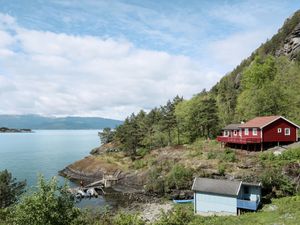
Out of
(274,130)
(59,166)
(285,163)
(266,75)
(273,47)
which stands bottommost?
(59,166)

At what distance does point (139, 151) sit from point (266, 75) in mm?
37118

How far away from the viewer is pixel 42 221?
Result: 648 inches

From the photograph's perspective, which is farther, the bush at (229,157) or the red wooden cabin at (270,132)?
the red wooden cabin at (270,132)

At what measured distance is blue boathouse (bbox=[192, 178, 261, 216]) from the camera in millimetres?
37094

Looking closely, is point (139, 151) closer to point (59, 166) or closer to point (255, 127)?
point (59, 166)

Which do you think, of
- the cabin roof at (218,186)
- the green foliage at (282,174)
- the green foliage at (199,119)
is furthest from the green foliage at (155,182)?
the green foliage at (199,119)

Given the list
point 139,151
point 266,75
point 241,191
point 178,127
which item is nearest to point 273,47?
point 266,75

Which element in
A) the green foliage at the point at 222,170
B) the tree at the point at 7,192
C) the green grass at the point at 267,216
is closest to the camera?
the green grass at the point at 267,216

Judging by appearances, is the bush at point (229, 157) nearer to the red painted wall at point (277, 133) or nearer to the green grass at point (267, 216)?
the red painted wall at point (277, 133)

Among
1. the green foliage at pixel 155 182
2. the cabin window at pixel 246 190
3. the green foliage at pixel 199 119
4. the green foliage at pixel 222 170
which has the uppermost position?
the green foliage at pixel 199 119

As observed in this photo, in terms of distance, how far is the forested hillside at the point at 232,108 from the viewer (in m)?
68.4

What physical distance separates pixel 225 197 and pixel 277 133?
23879 mm

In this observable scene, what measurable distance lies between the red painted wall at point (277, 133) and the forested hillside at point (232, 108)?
33.8ft

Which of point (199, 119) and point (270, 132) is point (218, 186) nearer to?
point (270, 132)
